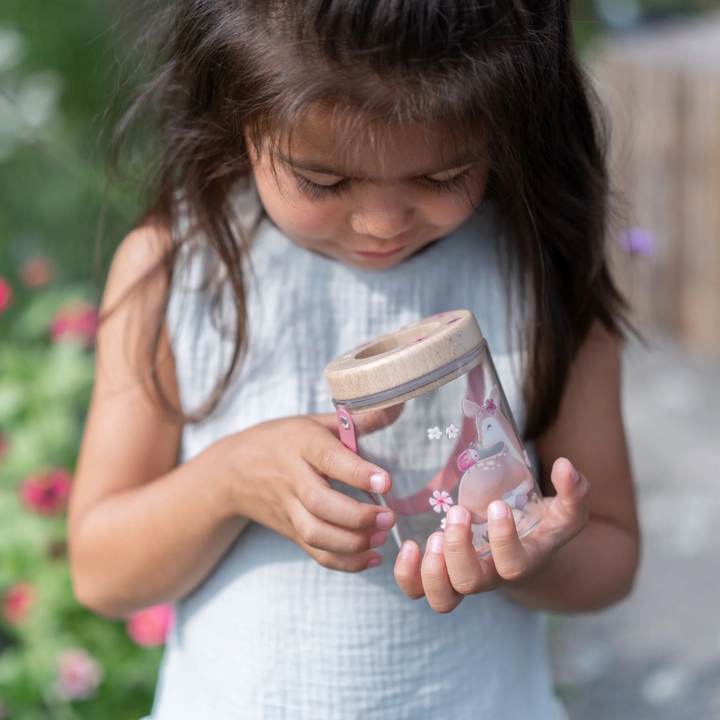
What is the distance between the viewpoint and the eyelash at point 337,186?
850 millimetres

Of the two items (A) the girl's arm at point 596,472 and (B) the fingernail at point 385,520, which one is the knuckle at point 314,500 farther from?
(A) the girl's arm at point 596,472

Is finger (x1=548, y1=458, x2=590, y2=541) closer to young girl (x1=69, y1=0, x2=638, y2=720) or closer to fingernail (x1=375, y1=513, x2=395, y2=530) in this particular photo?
young girl (x1=69, y1=0, x2=638, y2=720)

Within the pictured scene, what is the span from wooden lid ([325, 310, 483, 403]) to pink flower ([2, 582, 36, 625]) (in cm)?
115

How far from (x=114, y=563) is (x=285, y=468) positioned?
32 cm

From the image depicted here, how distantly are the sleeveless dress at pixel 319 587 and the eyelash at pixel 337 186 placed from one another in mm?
186

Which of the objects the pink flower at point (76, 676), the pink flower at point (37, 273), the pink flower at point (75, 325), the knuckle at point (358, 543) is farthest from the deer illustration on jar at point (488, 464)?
the pink flower at point (37, 273)

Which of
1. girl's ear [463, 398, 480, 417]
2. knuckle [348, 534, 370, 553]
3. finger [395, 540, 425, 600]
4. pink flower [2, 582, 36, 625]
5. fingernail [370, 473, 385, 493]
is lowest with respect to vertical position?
pink flower [2, 582, 36, 625]

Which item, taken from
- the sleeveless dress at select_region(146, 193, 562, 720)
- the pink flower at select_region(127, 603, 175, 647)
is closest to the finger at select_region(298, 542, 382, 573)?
the sleeveless dress at select_region(146, 193, 562, 720)

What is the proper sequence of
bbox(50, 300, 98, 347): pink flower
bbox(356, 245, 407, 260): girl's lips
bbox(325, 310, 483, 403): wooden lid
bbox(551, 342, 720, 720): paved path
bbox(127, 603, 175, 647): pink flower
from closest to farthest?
bbox(325, 310, 483, 403): wooden lid → bbox(356, 245, 407, 260): girl's lips → bbox(127, 603, 175, 647): pink flower → bbox(50, 300, 98, 347): pink flower → bbox(551, 342, 720, 720): paved path

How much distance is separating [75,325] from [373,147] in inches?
50.2

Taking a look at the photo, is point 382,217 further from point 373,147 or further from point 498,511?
point 498,511

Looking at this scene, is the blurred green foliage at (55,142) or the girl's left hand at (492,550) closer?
the girl's left hand at (492,550)

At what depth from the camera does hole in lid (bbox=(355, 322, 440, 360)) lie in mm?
855

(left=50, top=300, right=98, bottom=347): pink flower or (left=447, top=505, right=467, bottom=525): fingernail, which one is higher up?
(left=447, top=505, right=467, bottom=525): fingernail
